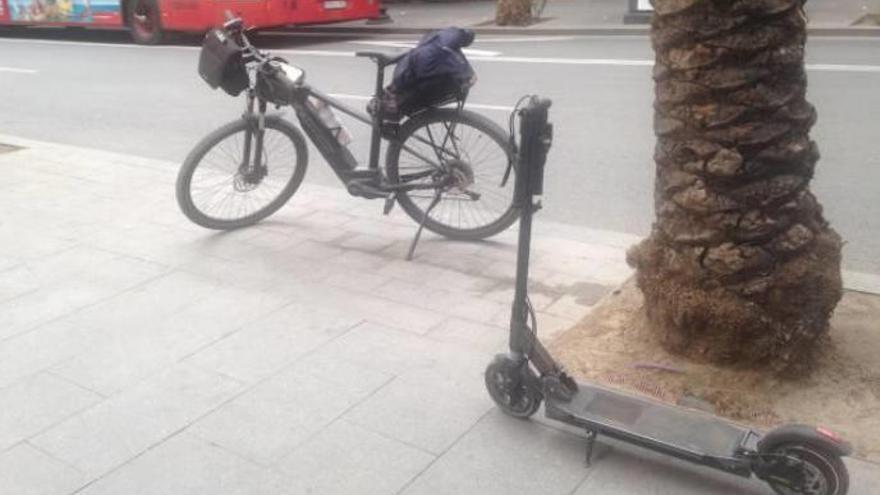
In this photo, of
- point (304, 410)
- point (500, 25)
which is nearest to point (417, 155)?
point (304, 410)

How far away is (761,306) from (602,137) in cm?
499

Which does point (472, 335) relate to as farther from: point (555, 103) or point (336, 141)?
point (555, 103)

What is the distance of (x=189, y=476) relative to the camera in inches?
124

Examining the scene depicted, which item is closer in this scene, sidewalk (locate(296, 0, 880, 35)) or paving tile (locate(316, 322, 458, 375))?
paving tile (locate(316, 322, 458, 375))

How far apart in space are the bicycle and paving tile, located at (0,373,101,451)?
192 cm

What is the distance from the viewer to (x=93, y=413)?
3598 millimetres

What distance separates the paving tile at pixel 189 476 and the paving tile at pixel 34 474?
97 millimetres

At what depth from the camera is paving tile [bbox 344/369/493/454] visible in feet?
11.0

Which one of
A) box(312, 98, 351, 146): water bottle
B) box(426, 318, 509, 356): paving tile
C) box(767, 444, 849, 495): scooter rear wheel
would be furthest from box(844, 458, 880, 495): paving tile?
box(312, 98, 351, 146): water bottle

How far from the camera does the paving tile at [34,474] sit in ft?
10.2

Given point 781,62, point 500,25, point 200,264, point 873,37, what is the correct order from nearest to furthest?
point 781,62 → point 200,264 → point 873,37 → point 500,25

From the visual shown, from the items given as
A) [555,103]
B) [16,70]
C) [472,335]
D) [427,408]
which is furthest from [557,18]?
[427,408]

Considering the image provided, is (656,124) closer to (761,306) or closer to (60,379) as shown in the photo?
(761,306)

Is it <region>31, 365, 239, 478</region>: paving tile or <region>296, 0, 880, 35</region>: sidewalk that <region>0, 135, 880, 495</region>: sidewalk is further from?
<region>296, 0, 880, 35</region>: sidewalk
